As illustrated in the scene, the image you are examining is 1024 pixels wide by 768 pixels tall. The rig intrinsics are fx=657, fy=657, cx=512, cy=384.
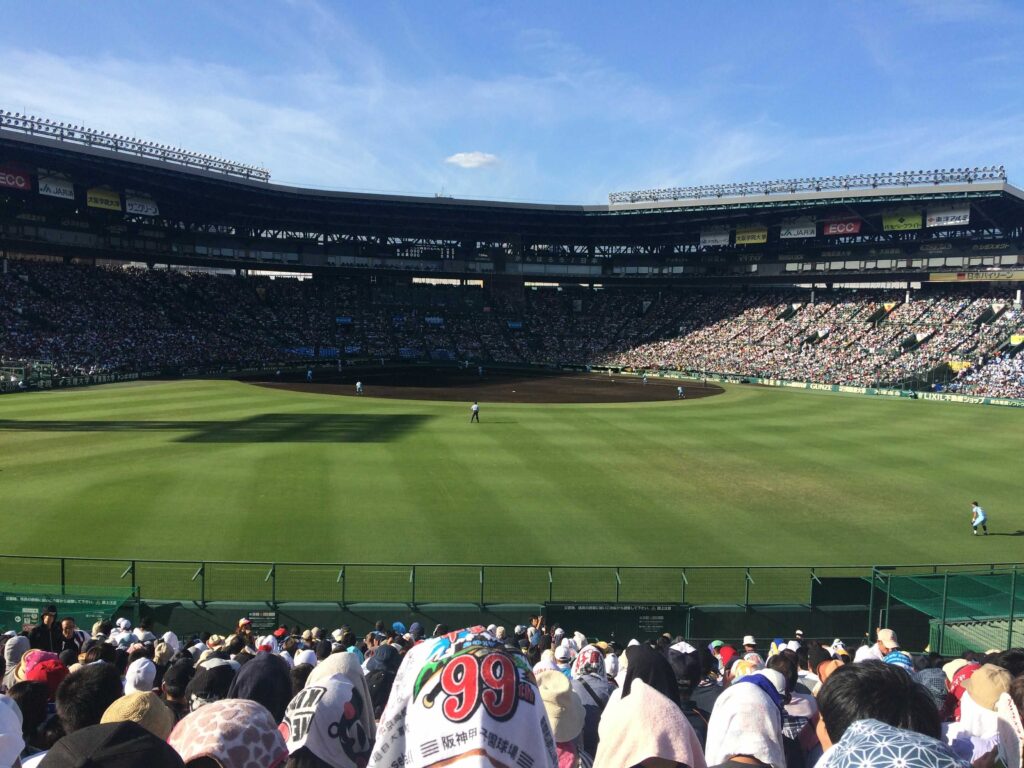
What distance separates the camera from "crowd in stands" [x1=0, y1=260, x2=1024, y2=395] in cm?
6712

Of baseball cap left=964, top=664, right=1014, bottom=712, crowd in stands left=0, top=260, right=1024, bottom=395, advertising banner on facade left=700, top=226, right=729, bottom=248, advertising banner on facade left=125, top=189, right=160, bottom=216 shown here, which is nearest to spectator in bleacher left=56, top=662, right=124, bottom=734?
baseball cap left=964, top=664, right=1014, bottom=712

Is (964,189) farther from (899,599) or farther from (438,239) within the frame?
(899,599)

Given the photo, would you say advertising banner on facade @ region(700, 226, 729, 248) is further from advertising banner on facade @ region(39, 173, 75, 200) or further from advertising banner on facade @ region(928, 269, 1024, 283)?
advertising banner on facade @ region(39, 173, 75, 200)

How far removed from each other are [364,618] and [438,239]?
8981 cm

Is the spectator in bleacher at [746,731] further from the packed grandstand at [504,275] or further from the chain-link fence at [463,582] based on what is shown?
the packed grandstand at [504,275]

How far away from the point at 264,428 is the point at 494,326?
64732 mm

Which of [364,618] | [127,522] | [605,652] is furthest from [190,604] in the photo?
[605,652]

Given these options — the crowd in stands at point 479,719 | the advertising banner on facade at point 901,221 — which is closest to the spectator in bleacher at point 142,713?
the crowd in stands at point 479,719

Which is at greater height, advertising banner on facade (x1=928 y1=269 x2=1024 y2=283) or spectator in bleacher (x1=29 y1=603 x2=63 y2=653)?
advertising banner on facade (x1=928 y1=269 x2=1024 y2=283)

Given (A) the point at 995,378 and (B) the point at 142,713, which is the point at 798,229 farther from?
(B) the point at 142,713

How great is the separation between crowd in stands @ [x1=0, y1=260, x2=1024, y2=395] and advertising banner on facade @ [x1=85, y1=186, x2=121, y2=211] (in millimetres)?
9978

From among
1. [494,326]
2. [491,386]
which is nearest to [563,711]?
[491,386]

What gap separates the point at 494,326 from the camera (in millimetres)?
100000

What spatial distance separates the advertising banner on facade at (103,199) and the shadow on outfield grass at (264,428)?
41843 mm
